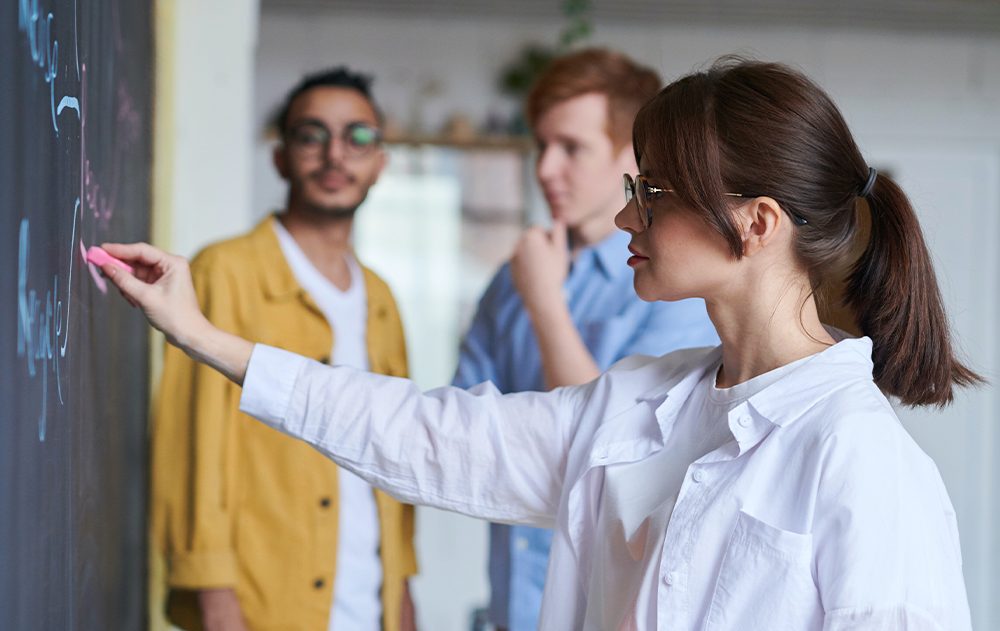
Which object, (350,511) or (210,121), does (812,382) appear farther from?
(210,121)

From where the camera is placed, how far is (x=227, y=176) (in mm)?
2117

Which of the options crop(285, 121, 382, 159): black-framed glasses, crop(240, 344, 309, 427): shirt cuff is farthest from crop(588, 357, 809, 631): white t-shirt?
crop(285, 121, 382, 159): black-framed glasses

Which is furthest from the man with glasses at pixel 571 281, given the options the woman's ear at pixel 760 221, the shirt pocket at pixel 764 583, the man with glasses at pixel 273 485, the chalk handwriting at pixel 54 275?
the chalk handwriting at pixel 54 275

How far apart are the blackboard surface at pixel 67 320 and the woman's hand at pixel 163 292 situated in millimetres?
41

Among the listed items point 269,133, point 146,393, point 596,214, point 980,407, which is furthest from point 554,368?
point 980,407

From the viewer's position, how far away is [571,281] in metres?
1.69

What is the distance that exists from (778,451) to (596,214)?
96cm

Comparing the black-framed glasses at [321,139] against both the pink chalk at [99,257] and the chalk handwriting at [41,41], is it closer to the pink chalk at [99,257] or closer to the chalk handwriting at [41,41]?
the pink chalk at [99,257]

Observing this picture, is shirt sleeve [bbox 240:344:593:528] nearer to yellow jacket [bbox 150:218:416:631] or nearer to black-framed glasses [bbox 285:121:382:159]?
yellow jacket [bbox 150:218:416:631]

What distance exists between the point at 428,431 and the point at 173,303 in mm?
347

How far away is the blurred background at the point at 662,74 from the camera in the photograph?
324cm

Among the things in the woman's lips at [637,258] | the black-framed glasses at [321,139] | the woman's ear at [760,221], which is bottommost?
the woman's lips at [637,258]

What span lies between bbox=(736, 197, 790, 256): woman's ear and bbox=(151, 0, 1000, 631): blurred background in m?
2.49

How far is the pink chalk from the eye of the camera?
2.99 ft
